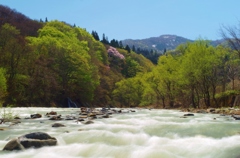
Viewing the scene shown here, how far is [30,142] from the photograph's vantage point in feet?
36.3

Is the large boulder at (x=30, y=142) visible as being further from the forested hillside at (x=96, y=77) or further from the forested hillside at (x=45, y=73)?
the forested hillside at (x=96, y=77)

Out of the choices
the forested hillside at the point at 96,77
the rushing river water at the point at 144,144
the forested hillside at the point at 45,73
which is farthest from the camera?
the forested hillside at the point at 45,73

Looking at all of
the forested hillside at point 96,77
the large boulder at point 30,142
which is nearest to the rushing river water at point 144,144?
the large boulder at point 30,142

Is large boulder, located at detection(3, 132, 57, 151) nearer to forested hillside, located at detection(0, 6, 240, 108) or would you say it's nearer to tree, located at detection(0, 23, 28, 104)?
forested hillside, located at detection(0, 6, 240, 108)

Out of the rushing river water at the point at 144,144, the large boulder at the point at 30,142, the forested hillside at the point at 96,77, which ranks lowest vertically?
the rushing river water at the point at 144,144

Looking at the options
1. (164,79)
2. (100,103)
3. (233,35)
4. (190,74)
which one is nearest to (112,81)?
(100,103)

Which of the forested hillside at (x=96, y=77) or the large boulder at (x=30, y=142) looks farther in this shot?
the forested hillside at (x=96, y=77)

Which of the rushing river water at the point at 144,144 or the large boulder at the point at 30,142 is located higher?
the large boulder at the point at 30,142

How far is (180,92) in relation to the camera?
172 feet

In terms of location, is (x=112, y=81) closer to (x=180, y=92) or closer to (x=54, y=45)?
(x=54, y=45)

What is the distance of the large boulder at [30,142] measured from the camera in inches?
429

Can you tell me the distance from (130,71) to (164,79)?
2648 inches

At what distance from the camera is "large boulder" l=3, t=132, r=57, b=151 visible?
10.9m

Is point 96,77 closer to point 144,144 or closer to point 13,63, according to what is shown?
point 13,63
